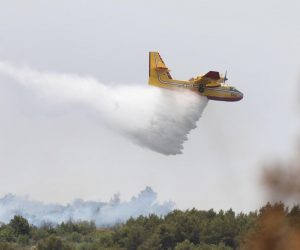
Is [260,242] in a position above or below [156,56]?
below

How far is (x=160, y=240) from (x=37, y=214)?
56.6 metres

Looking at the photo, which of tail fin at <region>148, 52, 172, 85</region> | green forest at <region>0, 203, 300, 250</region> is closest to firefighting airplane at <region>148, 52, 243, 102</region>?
tail fin at <region>148, 52, 172, 85</region>

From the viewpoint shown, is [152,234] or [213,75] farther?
[152,234]

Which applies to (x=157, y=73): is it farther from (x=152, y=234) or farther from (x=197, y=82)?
(x=152, y=234)

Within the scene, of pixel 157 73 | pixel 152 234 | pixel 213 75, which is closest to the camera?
pixel 213 75

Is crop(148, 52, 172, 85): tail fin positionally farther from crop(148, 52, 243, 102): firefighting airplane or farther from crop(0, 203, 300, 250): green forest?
crop(0, 203, 300, 250): green forest

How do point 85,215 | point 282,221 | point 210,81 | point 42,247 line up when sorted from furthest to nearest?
1. point 85,215
2. point 210,81
3. point 42,247
4. point 282,221

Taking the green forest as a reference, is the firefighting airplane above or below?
above

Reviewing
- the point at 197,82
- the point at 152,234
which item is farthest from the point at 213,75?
the point at 152,234

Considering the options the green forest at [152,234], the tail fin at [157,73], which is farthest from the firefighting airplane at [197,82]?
the green forest at [152,234]

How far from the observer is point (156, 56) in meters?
71.1

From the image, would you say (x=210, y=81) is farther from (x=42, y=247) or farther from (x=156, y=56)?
(x=42, y=247)

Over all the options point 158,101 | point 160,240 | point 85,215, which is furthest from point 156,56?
point 85,215

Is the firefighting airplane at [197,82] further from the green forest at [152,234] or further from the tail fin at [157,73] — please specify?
the green forest at [152,234]
